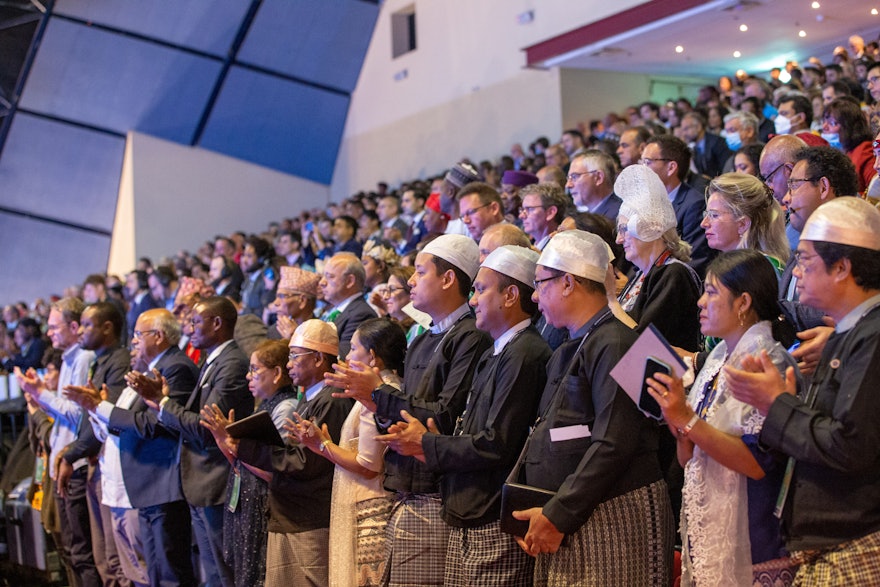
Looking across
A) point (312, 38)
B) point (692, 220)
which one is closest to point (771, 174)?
point (692, 220)

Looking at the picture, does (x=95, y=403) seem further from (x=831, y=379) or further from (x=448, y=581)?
(x=831, y=379)

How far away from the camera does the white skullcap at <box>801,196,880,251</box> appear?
2.57m

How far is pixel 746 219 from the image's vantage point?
12.6ft

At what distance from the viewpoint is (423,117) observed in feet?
55.1

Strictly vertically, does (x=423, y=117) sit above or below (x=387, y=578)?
above

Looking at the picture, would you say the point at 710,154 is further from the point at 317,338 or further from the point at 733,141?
the point at 317,338

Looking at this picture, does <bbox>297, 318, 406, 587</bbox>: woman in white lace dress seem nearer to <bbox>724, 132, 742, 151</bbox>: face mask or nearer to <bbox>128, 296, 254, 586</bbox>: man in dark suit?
<bbox>128, 296, 254, 586</bbox>: man in dark suit

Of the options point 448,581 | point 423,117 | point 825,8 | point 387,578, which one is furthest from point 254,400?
point 423,117

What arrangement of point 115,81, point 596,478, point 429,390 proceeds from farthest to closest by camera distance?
1. point 115,81
2. point 429,390
3. point 596,478

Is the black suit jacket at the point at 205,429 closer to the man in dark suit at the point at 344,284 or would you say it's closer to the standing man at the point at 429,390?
the man in dark suit at the point at 344,284

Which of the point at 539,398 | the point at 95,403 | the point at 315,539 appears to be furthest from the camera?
the point at 95,403

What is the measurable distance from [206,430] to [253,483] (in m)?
0.52

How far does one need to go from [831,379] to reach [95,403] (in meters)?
4.55

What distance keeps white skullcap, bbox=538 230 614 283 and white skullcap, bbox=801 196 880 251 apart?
0.86 m
